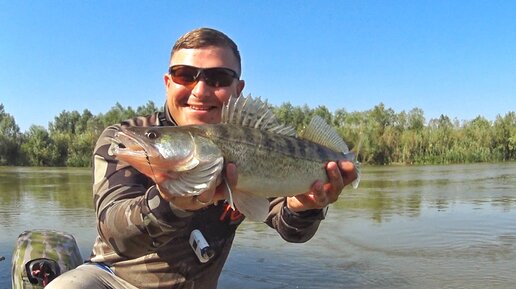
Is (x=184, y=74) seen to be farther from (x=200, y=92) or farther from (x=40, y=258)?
(x=40, y=258)

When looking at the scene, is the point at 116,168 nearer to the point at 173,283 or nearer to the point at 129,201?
the point at 129,201

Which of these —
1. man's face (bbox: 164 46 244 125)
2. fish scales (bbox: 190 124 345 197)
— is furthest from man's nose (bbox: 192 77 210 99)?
fish scales (bbox: 190 124 345 197)

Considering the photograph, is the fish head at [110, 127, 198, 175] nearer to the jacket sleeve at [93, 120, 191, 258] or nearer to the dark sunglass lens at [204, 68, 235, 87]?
the jacket sleeve at [93, 120, 191, 258]

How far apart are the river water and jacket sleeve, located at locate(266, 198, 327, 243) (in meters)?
4.07

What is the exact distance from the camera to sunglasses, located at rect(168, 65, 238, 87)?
12.4 feet

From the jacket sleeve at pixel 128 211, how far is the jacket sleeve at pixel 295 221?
111 cm

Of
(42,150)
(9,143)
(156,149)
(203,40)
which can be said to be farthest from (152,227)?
(9,143)

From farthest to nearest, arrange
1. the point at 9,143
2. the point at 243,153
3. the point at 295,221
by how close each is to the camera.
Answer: the point at 9,143
the point at 295,221
the point at 243,153

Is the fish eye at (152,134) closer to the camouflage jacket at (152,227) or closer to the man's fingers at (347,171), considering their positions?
the camouflage jacket at (152,227)

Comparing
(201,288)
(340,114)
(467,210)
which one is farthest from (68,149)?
(201,288)

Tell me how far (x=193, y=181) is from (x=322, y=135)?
1.15m

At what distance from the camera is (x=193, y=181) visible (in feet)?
8.27

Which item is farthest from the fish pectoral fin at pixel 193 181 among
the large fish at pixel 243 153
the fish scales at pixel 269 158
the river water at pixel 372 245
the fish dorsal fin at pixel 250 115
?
the river water at pixel 372 245

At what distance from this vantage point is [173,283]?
3846 mm
